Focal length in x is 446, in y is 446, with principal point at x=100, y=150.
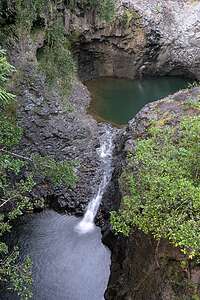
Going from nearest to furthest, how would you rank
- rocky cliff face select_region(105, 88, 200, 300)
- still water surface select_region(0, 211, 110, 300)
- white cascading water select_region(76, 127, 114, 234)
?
1. rocky cliff face select_region(105, 88, 200, 300)
2. still water surface select_region(0, 211, 110, 300)
3. white cascading water select_region(76, 127, 114, 234)

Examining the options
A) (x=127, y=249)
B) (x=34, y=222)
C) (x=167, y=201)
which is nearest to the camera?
(x=167, y=201)

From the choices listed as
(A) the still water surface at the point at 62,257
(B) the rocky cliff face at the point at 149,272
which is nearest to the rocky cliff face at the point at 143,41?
(A) the still water surface at the point at 62,257

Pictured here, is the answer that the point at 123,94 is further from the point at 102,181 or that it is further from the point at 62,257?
the point at 62,257

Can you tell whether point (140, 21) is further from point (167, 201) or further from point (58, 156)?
point (167, 201)

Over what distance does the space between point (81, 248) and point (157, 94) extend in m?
16.8

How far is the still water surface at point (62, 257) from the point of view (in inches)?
576

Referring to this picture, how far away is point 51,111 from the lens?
21453 mm

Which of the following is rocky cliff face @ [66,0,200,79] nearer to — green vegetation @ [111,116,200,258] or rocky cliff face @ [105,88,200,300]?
rocky cliff face @ [105,88,200,300]

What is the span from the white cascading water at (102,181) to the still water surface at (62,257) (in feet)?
1.08

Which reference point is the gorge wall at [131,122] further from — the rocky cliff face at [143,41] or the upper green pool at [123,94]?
the upper green pool at [123,94]

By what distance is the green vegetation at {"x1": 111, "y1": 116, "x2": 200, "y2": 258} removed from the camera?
9.96 m

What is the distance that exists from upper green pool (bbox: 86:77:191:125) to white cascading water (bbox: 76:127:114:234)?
3.04 meters

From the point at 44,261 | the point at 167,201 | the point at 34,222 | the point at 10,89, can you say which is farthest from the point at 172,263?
the point at 10,89

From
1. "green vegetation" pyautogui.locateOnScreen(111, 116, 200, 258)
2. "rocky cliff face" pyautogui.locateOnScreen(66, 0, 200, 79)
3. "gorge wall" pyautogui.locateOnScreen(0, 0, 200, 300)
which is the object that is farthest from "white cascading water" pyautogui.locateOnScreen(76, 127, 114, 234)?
"rocky cliff face" pyautogui.locateOnScreen(66, 0, 200, 79)
